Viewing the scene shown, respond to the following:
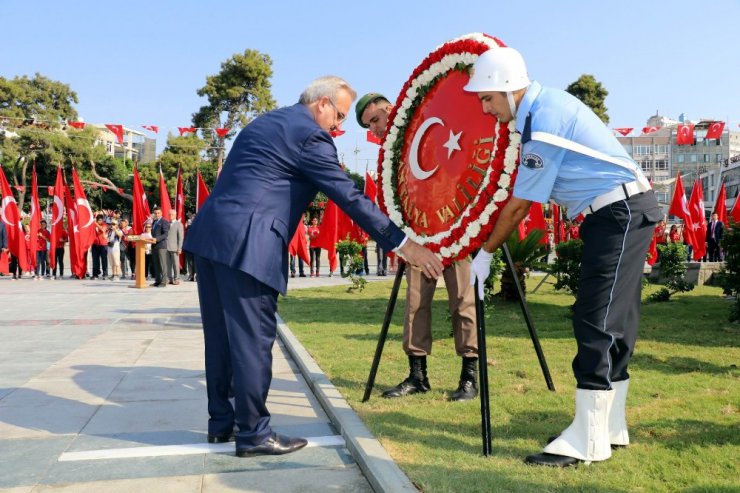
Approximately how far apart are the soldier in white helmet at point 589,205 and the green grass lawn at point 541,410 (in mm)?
245

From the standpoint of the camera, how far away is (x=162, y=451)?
12.1 ft

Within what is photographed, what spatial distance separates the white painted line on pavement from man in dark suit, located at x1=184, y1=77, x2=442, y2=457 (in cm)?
18

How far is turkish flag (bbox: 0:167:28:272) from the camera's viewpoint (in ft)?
62.8

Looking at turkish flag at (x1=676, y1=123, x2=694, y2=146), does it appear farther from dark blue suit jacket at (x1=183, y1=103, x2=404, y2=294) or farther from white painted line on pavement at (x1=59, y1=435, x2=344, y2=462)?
white painted line on pavement at (x1=59, y1=435, x2=344, y2=462)

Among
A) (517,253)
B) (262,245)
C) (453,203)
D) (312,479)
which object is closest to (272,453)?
(312,479)

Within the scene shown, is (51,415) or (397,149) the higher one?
(397,149)

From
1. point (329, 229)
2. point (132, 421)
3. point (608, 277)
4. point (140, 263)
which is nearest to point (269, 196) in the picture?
point (608, 277)

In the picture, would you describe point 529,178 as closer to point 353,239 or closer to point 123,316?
point 123,316

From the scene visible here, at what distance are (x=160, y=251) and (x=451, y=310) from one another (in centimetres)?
1362

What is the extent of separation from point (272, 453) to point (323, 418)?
0.85 metres

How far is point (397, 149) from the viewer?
4.55m

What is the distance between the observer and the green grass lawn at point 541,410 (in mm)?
3027

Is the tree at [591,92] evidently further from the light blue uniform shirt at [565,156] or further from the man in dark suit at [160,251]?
the light blue uniform shirt at [565,156]

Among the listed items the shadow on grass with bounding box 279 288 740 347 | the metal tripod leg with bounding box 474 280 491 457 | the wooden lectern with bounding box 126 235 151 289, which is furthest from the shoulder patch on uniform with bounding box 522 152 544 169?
the wooden lectern with bounding box 126 235 151 289
